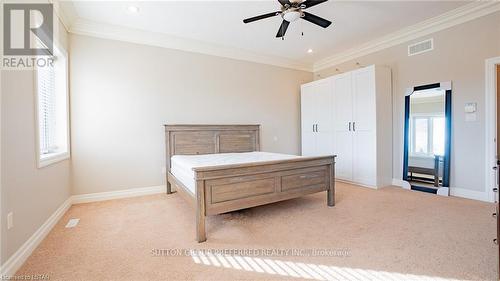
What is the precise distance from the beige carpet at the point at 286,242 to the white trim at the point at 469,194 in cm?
32

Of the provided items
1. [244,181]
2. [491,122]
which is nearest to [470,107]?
[491,122]

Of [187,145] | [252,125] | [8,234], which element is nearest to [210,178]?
[8,234]

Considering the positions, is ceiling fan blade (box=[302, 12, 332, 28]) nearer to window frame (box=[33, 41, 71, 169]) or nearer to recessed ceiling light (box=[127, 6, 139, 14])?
recessed ceiling light (box=[127, 6, 139, 14])

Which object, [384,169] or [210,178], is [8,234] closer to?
[210,178]

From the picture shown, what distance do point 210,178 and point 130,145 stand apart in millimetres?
2315

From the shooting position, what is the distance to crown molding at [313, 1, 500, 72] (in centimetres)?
330

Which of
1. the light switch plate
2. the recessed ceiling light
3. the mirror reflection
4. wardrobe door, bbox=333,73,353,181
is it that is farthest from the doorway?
the recessed ceiling light

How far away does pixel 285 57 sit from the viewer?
215 inches

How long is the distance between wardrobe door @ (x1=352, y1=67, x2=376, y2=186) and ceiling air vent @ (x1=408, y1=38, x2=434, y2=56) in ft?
2.54

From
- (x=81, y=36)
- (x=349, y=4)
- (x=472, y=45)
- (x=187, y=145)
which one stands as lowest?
(x=187, y=145)

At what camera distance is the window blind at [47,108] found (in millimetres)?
2778

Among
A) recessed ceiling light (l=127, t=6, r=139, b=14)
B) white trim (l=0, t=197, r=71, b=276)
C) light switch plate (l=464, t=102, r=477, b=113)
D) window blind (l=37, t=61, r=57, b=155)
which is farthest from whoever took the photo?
light switch plate (l=464, t=102, r=477, b=113)

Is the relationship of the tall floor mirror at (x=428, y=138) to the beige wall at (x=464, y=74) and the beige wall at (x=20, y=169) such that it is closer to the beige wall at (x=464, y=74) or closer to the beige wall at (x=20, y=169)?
the beige wall at (x=464, y=74)

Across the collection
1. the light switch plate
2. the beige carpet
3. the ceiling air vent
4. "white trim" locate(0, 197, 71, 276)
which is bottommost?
the beige carpet
